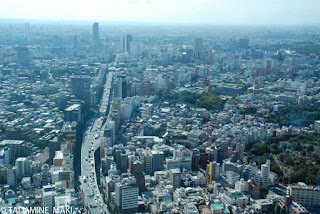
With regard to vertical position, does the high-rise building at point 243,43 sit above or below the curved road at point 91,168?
→ above

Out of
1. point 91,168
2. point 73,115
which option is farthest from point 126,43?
point 91,168

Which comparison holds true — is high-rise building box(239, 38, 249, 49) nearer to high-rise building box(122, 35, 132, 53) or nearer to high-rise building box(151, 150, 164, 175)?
high-rise building box(122, 35, 132, 53)

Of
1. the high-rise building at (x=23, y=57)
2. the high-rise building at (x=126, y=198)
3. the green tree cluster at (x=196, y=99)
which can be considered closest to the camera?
the high-rise building at (x=126, y=198)

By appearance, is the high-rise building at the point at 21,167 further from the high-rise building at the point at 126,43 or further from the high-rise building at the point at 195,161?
the high-rise building at the point at 126,43

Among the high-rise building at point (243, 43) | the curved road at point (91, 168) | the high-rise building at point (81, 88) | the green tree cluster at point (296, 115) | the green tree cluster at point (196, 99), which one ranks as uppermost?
the high-rise building at point (243, 43)

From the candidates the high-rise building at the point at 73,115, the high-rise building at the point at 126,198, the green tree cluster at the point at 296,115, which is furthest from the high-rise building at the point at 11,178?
the green tree cluster at the point at 296,115

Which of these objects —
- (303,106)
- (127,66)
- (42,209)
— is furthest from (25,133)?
(127,66)

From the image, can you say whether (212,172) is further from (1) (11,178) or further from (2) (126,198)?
(1) (11,178)

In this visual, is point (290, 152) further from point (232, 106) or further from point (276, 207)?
point (232, 106)
